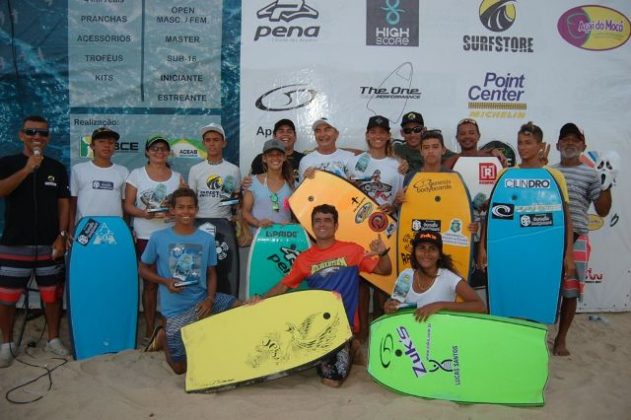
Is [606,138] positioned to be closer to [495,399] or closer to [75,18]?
[495,399]

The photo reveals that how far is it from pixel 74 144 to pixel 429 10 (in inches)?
134

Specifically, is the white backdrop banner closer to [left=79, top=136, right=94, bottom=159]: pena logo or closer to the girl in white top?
[left=79, top=136, right=94, bottom=159]: pena logo

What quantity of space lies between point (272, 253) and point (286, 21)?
213 cm

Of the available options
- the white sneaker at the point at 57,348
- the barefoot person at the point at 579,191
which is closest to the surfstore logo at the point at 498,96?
the barefoot person at the point at 579,191

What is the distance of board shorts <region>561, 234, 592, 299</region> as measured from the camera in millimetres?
3293

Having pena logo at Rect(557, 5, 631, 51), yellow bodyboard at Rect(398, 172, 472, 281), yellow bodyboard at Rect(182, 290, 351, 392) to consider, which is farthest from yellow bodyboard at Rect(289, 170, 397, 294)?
pena logo at Rect(557, 5, 631, 51)

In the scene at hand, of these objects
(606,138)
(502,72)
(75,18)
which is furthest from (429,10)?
(75,18)

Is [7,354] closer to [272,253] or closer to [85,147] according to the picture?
[272,253]

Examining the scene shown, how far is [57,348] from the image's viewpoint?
10.9 feet

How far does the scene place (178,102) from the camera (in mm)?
4359

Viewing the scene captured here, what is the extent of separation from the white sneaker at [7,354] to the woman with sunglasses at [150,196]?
0.83 m

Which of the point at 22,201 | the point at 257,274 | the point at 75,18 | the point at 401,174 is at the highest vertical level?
the point at 75,18

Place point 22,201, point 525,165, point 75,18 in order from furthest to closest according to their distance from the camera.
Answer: point 75,18 → point 525,165 → point 22,201

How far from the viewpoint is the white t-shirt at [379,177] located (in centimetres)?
364
